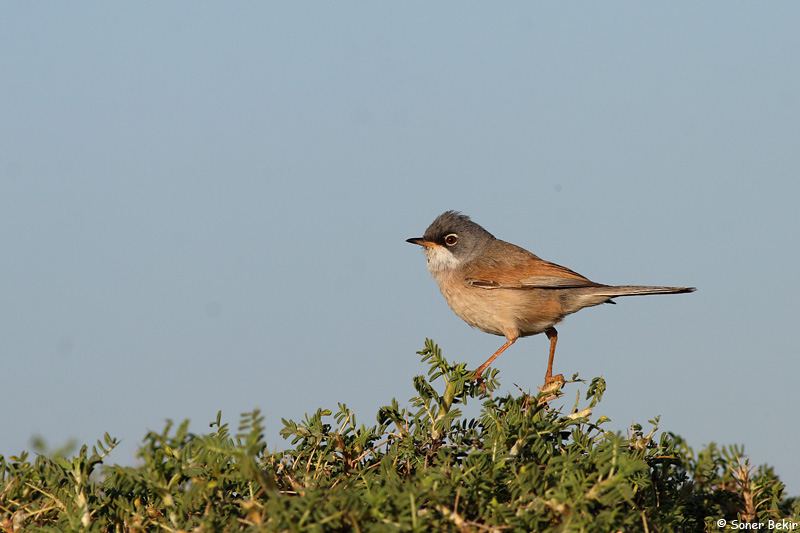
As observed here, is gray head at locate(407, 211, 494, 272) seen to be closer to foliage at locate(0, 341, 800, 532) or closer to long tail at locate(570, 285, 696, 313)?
long tail at locate(570, 285, 696, 313)

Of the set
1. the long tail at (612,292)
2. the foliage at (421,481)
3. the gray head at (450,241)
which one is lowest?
the foliage at (421,481)

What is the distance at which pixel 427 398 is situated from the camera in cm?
405

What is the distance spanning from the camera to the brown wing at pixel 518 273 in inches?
336

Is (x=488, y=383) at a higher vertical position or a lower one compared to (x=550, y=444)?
higher

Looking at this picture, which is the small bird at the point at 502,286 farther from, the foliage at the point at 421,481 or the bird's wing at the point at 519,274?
the foliage at the point at 421,481

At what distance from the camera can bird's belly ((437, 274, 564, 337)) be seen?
27.6 ft

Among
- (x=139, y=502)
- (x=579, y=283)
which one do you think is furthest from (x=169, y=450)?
(x=579, y=283)

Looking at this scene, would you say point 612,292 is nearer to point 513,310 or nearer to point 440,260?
point 513,310

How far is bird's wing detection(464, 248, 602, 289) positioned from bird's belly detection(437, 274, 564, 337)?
0.31 ft

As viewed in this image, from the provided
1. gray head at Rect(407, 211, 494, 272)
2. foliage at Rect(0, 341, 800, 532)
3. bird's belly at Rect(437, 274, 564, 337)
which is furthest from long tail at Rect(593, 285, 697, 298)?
foliage at Rect(0, 341, 800, 532)

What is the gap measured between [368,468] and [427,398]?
Result: 0.51 meters

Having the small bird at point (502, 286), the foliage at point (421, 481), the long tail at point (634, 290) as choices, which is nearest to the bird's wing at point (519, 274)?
the small bird at point (502, 286)

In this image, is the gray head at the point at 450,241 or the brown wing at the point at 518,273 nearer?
the brown wing at the point at 518,273

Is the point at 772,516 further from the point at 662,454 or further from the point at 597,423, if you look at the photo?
the point at 597,423
